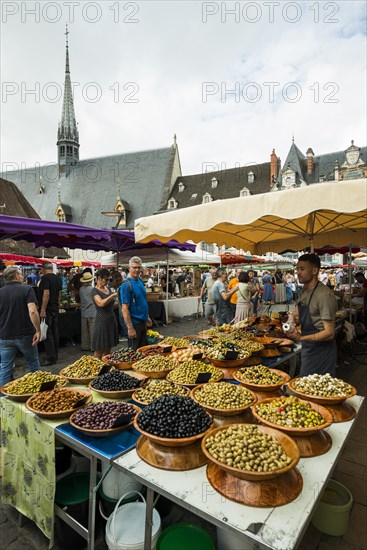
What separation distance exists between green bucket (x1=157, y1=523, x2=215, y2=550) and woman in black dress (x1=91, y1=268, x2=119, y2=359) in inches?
114

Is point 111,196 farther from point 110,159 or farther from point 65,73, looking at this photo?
point 65,73

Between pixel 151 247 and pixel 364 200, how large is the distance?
289 inches

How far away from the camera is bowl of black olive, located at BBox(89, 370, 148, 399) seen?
2350 mm

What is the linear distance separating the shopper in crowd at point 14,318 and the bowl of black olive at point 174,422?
2.39 m

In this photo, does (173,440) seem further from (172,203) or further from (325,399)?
(172,203)

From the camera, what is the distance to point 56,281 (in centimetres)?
579

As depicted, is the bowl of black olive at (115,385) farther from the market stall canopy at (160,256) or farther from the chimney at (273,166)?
the chimney at (273,166)

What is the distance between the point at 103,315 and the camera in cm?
448

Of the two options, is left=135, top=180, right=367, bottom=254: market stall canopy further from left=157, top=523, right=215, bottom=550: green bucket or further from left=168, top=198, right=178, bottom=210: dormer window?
left=168, top=198, right=178, bottom=210: dormer window

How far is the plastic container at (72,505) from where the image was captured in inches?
80.7

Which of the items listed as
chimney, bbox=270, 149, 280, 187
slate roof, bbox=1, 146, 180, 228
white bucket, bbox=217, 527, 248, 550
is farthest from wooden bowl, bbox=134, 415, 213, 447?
chimney, bbox=270, 149, 280, 187

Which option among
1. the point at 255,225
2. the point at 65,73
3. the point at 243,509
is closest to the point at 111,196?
the point at 65,73

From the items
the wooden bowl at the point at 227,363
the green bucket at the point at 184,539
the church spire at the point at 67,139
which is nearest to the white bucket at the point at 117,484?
the green bucket at the point at 184,539

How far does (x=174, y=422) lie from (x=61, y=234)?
4589mm
